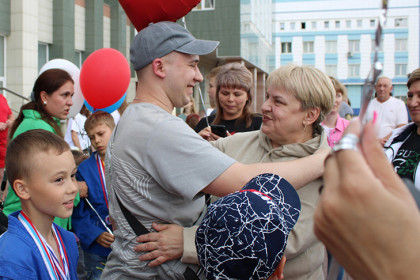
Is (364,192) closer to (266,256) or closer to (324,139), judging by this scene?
(266,256)

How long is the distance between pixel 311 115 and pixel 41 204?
4.68 ft

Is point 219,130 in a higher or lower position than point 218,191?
higher

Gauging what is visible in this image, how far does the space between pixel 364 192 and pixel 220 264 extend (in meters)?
0.80

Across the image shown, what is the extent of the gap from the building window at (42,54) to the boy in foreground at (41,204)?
11.4m

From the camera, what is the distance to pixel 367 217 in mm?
546

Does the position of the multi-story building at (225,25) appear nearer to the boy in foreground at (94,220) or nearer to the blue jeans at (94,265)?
the boy in foreground at (94,220)

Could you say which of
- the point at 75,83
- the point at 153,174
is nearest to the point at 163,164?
the point at 153,174

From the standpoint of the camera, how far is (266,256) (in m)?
1.22

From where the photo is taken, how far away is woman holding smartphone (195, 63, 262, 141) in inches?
145

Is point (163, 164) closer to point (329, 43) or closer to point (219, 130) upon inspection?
point (219, 130)

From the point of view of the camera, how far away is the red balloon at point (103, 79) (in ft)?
13.6

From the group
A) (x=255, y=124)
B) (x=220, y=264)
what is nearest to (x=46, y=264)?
(x=220, y=264)

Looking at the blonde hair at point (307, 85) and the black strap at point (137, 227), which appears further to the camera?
the blonde hair at point (307, 85)

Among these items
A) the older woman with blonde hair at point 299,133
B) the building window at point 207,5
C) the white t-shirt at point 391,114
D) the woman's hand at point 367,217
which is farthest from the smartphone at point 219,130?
the building window at point 207,5
